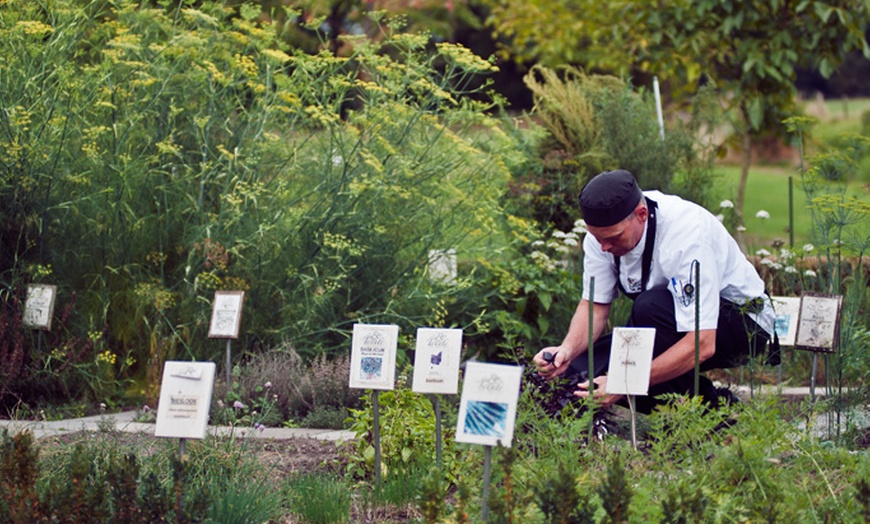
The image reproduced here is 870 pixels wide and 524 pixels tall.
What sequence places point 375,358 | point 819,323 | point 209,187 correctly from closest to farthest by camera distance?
1. point 375,358
2. point 819,323
3. point 209,187

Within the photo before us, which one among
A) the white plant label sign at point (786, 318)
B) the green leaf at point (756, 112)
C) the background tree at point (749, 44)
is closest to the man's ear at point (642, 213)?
the white plant label sign at point (786, 318)

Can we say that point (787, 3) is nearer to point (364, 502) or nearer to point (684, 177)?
point (684, 177)

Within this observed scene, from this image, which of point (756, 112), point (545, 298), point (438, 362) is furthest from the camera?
point (756, 112)

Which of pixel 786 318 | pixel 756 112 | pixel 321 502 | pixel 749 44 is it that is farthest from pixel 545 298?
pixel 749 44

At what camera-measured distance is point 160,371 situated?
5.73 m

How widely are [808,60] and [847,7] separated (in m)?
0.57

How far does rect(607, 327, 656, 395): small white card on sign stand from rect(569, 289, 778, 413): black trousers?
700 millimetres

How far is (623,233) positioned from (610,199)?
17cm

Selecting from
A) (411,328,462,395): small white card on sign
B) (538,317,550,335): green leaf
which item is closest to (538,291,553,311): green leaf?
(538,317,550,335): green leaf

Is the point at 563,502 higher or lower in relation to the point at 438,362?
lower

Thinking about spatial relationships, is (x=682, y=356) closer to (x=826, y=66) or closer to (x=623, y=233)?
(x=623, y=233)

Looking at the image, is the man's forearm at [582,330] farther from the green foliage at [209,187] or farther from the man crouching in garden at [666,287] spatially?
the green foliage at [209,187]

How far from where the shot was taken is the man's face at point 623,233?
4266 mm

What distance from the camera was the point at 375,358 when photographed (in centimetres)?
371
